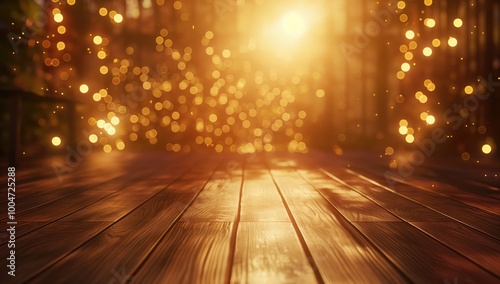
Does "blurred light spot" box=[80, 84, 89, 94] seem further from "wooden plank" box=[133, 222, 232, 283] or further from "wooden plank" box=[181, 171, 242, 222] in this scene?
"wooden plank" box=[133, 222, 232, 283]

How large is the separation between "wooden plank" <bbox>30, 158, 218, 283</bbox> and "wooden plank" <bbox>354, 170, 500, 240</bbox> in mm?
916

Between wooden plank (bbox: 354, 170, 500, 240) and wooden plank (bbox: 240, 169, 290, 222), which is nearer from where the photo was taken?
wooden plank (bbox: 354, 170, 500, 240)

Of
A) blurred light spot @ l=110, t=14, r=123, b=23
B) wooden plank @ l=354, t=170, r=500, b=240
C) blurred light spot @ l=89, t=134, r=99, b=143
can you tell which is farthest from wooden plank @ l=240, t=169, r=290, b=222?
blurred light spot @ l=110, t=14, r=123, b=23

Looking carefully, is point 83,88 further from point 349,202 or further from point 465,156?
point 349,202

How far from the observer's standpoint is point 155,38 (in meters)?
6.38

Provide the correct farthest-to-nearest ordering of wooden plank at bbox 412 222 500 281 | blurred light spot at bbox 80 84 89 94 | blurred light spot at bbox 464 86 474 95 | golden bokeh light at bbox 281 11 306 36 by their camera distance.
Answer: golden bokeh light at bbox 281 11 306 36 → blurred light spot at bbox 80 84 89 94 → blurred light spot at bbox 464 86 474 95 → wooden plank at bbox 412 222 500 281

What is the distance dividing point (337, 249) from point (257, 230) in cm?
30

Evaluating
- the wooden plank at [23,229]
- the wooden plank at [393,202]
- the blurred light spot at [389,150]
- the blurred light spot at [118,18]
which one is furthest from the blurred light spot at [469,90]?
the blurred light spot at [118,18]

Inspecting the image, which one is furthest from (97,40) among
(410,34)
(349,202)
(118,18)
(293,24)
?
(349,202)

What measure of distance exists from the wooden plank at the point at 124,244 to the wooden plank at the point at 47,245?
0.10 ft

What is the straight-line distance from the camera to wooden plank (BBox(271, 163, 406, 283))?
3.47ft

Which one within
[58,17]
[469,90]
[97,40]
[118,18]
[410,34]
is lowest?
[469,90]

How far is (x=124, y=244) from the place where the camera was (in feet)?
4.35

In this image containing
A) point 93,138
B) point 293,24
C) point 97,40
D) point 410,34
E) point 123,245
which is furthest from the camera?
point 293,24
